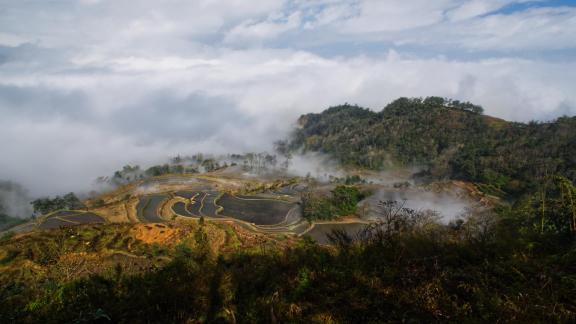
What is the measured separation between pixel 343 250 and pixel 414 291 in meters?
3.43

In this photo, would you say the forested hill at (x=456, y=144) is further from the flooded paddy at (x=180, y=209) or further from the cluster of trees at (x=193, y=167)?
the flooded paddy at (x=180, y=209)

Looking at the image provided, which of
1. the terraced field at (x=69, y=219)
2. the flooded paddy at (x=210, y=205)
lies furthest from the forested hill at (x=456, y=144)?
the terraced field at (x=69, y=219)

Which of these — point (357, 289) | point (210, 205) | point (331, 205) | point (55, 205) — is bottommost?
point (331, 205)

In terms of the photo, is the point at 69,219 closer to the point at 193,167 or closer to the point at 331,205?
the point at 331,205

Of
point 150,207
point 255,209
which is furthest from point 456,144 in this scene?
point 150,207

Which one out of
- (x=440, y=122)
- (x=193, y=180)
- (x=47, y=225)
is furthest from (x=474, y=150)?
(x=47, y=225)

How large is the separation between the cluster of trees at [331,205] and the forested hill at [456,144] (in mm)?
35893

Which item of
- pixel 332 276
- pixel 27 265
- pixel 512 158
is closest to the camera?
pixel 332 276

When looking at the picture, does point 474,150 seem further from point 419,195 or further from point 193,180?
point 193,180

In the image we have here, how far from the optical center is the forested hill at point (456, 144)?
78188 mm

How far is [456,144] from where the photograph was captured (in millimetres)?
108938

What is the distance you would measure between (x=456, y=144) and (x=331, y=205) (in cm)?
6553

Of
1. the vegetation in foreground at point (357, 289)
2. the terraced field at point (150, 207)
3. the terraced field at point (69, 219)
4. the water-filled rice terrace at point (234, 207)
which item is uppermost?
the vegetation in foreground at point (357, 289)

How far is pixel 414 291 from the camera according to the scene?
616cm
